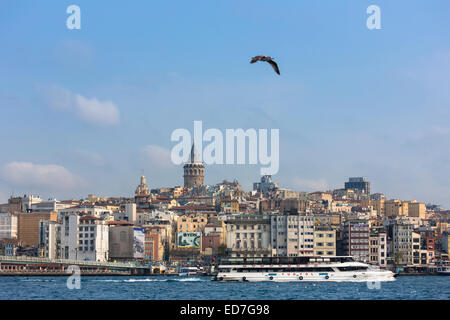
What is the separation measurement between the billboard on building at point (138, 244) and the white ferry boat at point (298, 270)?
3559 cm

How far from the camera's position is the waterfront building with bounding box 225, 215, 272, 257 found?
3524 inches

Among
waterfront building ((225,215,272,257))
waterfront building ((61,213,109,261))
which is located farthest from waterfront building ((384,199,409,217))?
waterfront building ((61,213,109,261))

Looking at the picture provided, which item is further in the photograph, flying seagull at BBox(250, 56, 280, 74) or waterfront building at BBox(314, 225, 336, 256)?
waterfront building at BBox(314, 225, 336, 256)

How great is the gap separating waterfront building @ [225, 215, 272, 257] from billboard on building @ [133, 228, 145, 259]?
35.5ft

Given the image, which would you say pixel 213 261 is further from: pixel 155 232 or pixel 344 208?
pixel 344 208

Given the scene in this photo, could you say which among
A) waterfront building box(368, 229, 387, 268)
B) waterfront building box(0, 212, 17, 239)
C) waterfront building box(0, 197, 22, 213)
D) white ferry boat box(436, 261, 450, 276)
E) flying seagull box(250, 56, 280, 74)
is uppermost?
waterfront building box(0, 197, 22, 213)

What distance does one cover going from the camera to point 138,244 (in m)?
96.8

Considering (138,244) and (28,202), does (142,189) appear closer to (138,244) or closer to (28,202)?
(28,202)

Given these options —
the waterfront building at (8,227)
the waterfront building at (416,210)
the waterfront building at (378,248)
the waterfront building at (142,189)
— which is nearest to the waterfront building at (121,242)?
the waterfront building at (8,227)

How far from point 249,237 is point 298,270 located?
30503 millimetres

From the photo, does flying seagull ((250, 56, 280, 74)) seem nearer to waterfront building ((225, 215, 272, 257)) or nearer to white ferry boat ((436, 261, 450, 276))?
waterfront building ((225, 215, 272, 257))

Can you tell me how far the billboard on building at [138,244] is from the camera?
96.5 meters
